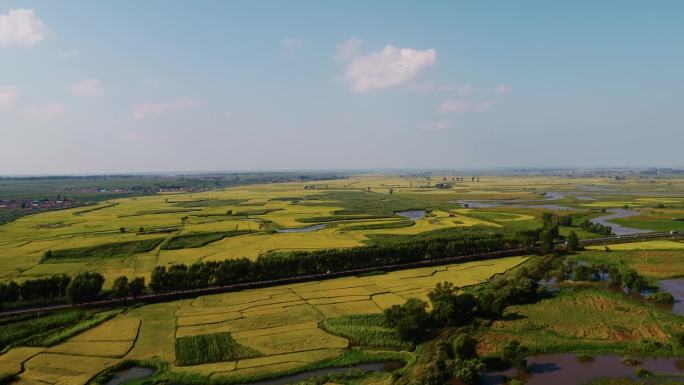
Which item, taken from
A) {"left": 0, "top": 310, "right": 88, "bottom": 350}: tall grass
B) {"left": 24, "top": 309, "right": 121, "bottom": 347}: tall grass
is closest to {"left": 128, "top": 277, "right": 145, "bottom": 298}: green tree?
{"left": 24, "top": 309, "right": 121, "bottom": 347}: tall grass

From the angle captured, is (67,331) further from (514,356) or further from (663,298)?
(663,298)

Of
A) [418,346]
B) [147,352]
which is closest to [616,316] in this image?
[418,346]

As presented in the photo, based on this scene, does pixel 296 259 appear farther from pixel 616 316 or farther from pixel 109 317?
pixel 616 316

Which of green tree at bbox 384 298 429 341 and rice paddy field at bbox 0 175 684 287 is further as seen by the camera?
rice paddy field at bbox 0 175 684 287

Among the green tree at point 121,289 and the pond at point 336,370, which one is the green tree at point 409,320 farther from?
the green tree at point 121,289

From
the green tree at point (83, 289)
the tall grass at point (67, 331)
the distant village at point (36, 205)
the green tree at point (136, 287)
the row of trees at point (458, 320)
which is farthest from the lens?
the distant village at point (36, 205)

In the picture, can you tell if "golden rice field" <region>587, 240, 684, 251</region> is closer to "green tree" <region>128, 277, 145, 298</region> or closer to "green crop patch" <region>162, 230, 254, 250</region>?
"green crop patch" <region>162, 230, 254, 250</region>

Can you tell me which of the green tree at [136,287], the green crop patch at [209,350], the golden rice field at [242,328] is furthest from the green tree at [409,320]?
the green tree at [136,287]
